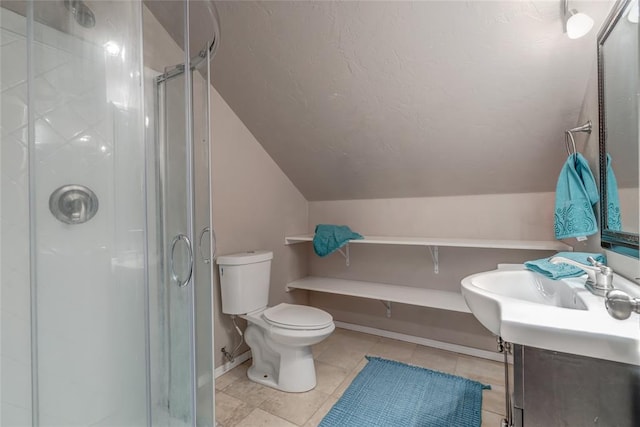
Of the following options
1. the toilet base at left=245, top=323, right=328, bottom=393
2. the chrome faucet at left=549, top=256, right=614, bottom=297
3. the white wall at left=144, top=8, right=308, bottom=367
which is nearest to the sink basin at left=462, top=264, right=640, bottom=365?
the chrome faucet at left=549, top=256, right=614, bottom=297

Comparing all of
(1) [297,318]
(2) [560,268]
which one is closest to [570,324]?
(2) [560,268]

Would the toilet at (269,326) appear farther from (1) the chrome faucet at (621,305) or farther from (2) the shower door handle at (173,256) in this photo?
(1) the chrome faucet at (621,305)

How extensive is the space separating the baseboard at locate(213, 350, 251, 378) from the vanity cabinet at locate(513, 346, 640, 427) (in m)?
1.65

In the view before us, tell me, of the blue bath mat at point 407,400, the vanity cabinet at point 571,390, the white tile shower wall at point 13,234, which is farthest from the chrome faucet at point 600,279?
the white tile shower wall at point 13,234

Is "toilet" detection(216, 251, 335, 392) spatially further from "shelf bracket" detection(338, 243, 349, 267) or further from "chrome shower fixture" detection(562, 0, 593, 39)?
"chrome shower fixture" detection(562, 0, 593, 39)

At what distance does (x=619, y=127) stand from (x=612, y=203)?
0.26 m

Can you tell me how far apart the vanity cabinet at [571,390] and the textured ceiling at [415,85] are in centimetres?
111

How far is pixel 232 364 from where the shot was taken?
1.89m

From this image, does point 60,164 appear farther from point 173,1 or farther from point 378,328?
point 378,328

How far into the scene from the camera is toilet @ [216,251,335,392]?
1.57 m

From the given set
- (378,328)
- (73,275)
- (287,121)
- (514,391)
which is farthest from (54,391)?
(378,328)

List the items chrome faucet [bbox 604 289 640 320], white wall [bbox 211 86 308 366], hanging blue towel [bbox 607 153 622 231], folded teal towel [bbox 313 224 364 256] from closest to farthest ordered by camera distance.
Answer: chrome faucet [bbox 604 289 640 320] → hanging blue towel [bbox 607 153 622 231] → white wall [bbox 211 86 308 366] → folded teal towel [bbox 313 224 364 256]

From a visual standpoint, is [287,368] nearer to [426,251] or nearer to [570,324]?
[426,251]

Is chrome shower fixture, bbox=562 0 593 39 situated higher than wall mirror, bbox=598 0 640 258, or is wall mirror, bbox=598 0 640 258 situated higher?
chrome shower fixture, bbox=562 0 593 39
